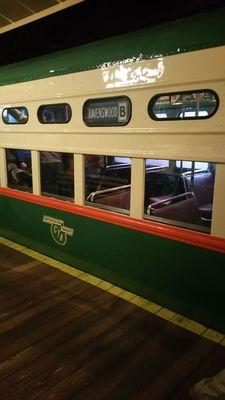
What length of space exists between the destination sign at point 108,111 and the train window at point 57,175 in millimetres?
576

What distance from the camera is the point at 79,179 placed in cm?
358

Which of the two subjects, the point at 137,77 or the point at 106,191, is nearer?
the point at 137,77

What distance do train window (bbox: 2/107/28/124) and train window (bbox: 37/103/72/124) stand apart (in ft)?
0.99

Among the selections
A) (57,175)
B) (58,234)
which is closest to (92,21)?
(57,175)

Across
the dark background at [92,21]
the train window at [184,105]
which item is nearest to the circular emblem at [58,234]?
the train window at [184,105]

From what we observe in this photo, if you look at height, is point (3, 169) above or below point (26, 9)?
below

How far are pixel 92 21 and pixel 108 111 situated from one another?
1750 millimetres

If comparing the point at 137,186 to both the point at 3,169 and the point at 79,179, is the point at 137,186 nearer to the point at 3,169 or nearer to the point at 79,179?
the point at 79,179

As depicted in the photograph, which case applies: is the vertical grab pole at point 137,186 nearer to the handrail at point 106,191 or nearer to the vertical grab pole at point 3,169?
the handrail at point 106,191

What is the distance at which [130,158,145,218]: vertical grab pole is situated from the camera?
117 inches

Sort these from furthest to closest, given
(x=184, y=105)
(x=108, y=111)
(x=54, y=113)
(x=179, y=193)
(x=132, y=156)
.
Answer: (x=179, y=193), (x=54, y=113), (x=108, y=111), (x=132, y=156), (x=184, y=105)

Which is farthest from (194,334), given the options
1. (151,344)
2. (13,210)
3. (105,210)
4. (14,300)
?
(13,210)

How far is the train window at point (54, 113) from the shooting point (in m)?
3.54

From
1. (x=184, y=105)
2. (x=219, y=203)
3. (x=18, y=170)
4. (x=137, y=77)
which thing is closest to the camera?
(x=219, y=203)
